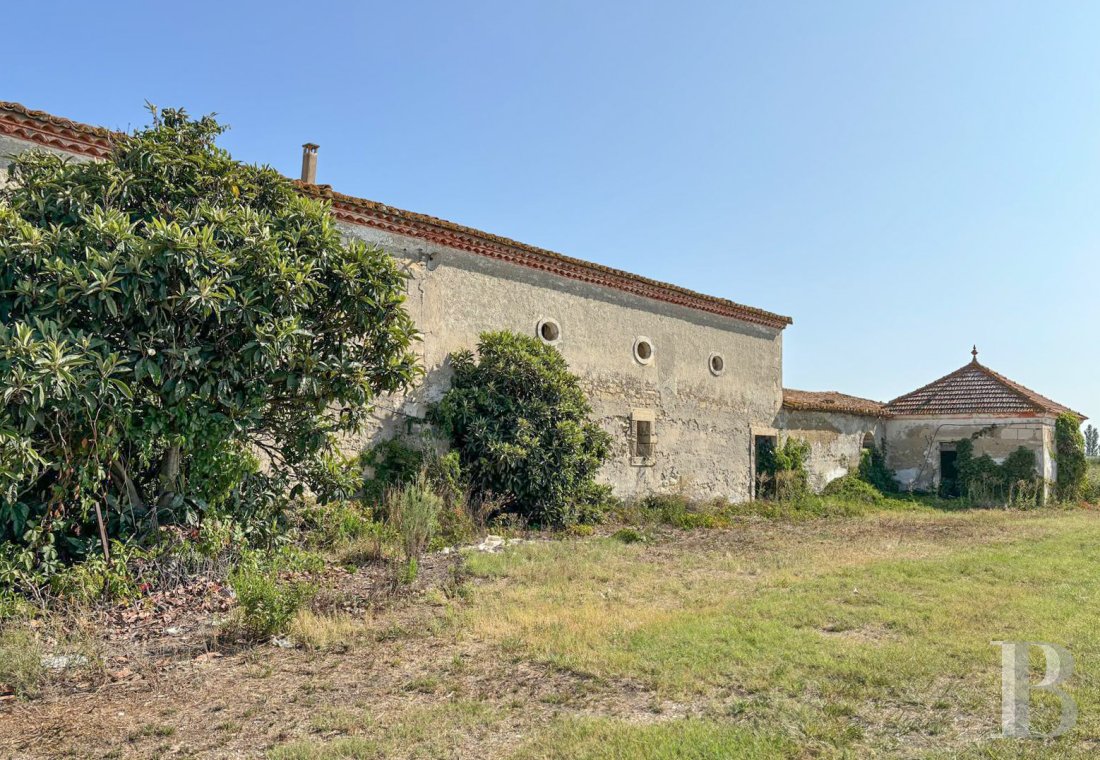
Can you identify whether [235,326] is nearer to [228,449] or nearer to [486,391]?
[228,449]

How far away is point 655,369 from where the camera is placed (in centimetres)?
1583

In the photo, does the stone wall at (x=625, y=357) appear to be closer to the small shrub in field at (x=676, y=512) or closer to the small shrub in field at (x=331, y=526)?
the small shrub in field at (x=676, y=512)

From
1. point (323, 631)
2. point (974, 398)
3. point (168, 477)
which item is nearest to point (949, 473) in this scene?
point (974, 398)

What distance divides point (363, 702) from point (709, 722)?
2.19 metres

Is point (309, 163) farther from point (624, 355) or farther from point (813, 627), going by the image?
point (813, 627)

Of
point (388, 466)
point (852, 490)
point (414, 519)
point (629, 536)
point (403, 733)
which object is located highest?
point (388, 466)

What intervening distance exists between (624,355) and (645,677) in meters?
10.7

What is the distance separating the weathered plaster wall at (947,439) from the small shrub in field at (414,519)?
1690 centimetres

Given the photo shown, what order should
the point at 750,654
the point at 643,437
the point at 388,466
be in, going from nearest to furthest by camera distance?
1. the point at 750,654
2. the point at 388,466
3. the point at 643,437

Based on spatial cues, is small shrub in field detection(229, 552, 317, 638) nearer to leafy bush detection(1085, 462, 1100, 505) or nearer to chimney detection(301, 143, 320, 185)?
chimney detection(301, 143, 320, 185)

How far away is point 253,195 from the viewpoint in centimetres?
763

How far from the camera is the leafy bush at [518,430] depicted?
1164 cm

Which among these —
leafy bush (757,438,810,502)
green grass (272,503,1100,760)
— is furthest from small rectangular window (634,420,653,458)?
green grass (272,503,1100,760)

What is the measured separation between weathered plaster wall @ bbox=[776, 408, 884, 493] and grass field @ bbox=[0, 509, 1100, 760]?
1029cm
